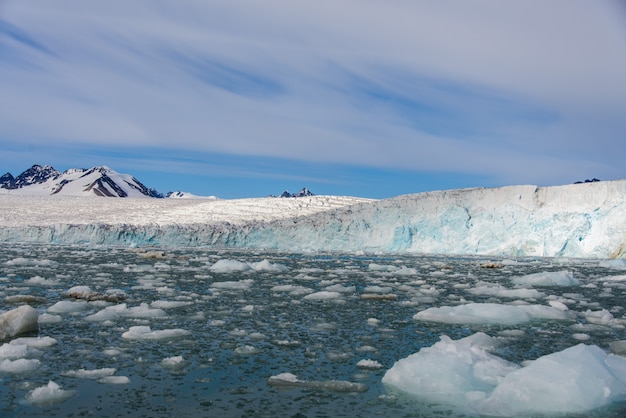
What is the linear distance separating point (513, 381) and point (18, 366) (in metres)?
3.79

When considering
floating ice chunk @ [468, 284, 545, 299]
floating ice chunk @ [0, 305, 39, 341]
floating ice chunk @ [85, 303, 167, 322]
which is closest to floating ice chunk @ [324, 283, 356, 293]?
floating ice chunk @ [468, 284, 545, 299]

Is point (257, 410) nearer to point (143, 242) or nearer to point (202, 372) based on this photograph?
point (202, 372)

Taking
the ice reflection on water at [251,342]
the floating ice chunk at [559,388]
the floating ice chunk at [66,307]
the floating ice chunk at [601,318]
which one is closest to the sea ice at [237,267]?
the ice reflection on water at [251,342]

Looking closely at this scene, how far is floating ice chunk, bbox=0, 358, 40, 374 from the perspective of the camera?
423 cm

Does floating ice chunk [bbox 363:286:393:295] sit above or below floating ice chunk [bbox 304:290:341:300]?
above

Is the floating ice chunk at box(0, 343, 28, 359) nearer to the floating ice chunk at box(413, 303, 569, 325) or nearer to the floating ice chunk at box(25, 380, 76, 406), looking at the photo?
the floating ice chunk at box(25, 380, 76, 406)

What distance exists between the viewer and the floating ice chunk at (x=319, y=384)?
3947 mm

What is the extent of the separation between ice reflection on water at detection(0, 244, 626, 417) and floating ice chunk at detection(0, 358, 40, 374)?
7cm

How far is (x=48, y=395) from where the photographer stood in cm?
360

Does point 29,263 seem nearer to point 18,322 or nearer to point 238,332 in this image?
point 18,322

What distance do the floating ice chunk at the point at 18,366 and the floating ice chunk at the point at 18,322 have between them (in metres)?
1.22

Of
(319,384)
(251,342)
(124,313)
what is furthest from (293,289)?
(319,384)

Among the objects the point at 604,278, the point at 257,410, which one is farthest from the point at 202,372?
the point at 604,278

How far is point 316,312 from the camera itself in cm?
722
